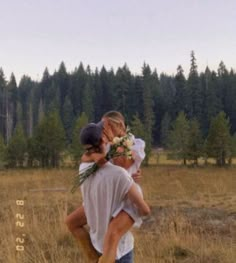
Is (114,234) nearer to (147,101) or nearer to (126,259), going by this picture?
(126,259)

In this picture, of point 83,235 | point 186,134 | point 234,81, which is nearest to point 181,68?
point 234,81

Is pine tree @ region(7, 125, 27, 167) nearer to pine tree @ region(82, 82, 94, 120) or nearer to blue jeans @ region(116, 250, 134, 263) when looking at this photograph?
pine tree @ region(82, 82, 94, 120)

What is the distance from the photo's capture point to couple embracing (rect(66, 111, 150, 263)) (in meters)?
2.68

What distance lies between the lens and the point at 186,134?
44188 millimetres

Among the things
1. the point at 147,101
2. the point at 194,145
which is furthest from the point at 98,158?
the point at 147,101

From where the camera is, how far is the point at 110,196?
2.72 m

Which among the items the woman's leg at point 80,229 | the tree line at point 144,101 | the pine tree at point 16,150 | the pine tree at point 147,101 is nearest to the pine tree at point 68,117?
the tree line at point 144,101

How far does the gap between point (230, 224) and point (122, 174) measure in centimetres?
620

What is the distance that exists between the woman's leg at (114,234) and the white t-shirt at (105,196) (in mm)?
62

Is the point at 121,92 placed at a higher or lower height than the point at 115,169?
higher

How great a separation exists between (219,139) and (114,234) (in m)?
38.5

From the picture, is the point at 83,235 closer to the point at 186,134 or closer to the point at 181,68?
the point at 186,134

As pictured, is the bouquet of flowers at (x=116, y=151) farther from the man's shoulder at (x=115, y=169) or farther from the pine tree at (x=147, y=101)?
the pine tree at (x=147, y=101)

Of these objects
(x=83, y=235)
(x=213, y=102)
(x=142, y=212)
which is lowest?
(x=83, y=235)
